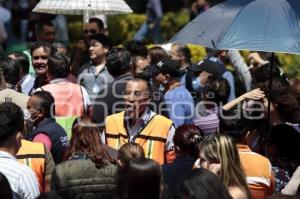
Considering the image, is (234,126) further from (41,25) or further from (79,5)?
(41,25)

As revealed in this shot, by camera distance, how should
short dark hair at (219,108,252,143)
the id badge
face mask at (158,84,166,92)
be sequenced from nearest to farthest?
short dark hair at (219,108,252,143)
face mask at (158,84,166,92)
the id badge

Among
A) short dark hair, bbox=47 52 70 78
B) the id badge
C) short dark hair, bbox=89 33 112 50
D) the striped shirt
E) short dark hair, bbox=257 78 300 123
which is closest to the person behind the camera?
the striped shirt

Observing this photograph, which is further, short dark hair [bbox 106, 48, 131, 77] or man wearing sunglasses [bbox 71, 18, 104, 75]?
man wearing sunglasses [bbox 71, 18, 104, 75]

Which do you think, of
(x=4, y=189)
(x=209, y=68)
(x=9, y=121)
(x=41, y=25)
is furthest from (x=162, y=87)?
(x=4, y=189)

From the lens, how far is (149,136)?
24.2ft

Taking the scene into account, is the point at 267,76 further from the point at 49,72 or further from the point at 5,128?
the point at 5,128

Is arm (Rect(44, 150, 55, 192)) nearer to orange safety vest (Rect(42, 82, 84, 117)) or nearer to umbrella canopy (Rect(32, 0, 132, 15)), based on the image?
orange safety vest (Rect(42, 82, 84, 117))

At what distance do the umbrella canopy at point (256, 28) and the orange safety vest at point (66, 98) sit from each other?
4.56ft

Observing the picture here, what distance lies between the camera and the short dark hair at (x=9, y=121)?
5.75m

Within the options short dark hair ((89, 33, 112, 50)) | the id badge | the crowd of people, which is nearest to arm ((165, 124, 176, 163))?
the crowd of people

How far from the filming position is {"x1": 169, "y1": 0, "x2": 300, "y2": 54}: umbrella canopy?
6.96 meters

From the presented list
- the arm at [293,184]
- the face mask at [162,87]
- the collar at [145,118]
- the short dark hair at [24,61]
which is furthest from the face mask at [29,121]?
the arm at [293,184]

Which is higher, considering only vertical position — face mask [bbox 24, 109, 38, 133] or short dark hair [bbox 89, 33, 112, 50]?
short dark hair [bbox 89, 33, 112, 50]

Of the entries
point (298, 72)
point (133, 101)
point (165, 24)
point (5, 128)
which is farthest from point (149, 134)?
point (165, 24)
